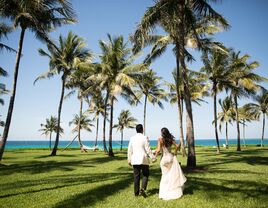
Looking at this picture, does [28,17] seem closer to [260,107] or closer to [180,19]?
[180,19]

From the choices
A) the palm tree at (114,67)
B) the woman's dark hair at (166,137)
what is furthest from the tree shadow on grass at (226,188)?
the palm tree at (114,67)

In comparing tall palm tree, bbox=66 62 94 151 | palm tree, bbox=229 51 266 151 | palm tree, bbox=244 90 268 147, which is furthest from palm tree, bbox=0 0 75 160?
palm tree, bbox=244 90 268 147

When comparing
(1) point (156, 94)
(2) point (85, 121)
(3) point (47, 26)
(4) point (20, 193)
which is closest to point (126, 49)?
(3) point (47, 26)

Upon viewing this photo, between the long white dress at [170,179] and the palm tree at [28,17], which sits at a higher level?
the palm tree at [28,17]

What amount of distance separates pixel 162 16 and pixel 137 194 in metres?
10.0

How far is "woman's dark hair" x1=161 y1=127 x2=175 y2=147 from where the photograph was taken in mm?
6357

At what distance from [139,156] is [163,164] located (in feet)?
2.60

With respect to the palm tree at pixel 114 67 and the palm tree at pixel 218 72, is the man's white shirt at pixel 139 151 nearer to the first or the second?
the palm tree at pixel 114 67

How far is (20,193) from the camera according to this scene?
7.09m

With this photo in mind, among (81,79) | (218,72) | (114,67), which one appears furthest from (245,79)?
(81,79)

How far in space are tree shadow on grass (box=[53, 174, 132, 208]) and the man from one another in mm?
1160

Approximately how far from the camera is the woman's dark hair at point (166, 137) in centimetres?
636

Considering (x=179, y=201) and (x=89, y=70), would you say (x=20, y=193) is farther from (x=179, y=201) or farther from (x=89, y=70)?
(x=89, y=70)

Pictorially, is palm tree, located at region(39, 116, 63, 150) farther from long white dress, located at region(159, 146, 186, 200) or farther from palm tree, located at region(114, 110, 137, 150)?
long white dress, located at region(159, 146, 186, 200)
